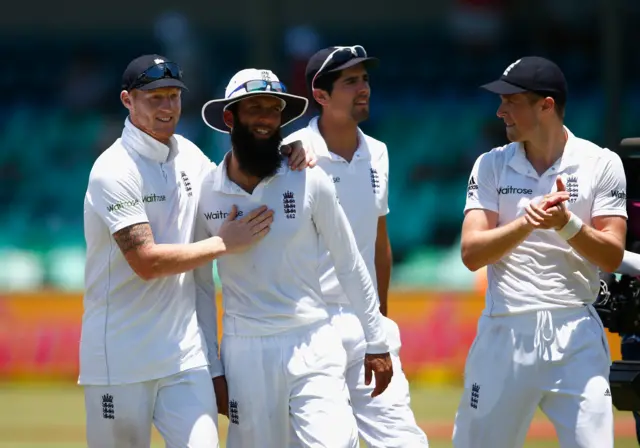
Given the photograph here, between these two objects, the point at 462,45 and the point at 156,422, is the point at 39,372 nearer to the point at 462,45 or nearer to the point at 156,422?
the point at 156,422

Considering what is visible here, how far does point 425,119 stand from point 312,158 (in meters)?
14.0

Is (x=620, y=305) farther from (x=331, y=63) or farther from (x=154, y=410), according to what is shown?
(x=154, y=410)

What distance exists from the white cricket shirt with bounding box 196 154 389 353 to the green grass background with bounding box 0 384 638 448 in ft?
13.9

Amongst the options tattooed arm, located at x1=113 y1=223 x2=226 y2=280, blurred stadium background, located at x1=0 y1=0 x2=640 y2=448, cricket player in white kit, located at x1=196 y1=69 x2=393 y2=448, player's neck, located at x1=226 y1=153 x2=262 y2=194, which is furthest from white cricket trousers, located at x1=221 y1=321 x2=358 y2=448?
blurred stadium background, located at x1=0 y1=0 x2=640 y2=448

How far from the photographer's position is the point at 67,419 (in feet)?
37.0

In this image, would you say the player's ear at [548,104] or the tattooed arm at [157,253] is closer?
the tattooed arm at [157,253]

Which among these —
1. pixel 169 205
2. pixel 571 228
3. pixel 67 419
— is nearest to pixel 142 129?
pixel 169 205

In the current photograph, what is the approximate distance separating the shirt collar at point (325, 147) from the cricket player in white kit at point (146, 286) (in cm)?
109

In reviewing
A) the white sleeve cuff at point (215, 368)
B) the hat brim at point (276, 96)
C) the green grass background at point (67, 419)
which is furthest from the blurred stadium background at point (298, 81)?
the white sleeve cuff at point (215, 368)

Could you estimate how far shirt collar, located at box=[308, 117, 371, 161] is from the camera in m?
6.49

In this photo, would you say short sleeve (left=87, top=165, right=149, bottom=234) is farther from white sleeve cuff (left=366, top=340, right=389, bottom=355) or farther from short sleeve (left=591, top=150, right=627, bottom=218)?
short sleeve (left=591, top=150, right=627, bottom=218)

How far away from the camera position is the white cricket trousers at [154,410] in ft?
17.6

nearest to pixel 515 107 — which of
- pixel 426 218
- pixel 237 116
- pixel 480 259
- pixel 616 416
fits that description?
pixel 480 259

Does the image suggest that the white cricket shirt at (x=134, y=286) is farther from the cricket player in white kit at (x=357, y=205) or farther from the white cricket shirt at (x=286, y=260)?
the cricket player in white kit at (x=357, y=205)
